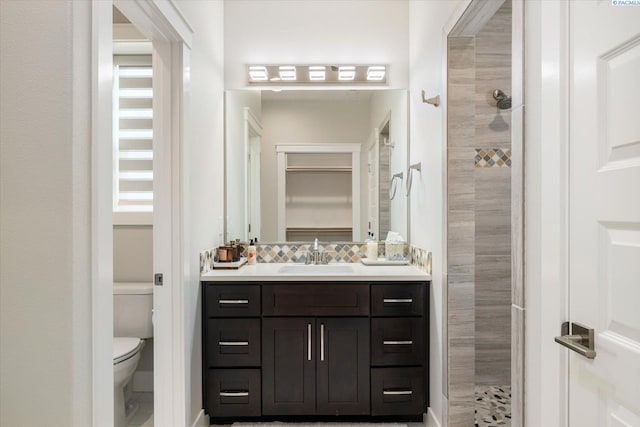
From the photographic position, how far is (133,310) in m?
2.46

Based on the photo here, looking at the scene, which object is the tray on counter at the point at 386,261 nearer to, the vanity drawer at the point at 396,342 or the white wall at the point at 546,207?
the vanity drawer at the point at 396,342

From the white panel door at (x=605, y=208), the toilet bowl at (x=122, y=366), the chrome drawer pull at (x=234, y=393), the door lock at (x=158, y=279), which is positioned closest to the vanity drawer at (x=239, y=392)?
the chrome drawer pull at (x=234, y=393)

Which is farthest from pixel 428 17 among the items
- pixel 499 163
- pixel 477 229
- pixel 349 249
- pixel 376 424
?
pixel 376 424

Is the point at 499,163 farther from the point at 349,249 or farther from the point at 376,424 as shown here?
the point at 376,424

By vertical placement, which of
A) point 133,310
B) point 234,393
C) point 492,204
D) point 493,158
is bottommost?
point 234,393

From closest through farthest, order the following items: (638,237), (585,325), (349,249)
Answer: (638,237) → (585,325) → (349,249)

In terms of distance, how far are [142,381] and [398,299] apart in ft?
6.20

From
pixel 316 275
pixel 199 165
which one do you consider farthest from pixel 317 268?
pixel 199 165

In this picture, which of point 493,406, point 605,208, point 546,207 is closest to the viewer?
point 605,208

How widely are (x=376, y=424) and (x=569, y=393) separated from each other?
152cm

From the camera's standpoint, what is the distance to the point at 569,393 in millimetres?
1108

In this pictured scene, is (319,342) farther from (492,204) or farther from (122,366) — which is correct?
(492,204)

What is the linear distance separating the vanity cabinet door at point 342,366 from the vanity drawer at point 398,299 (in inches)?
5.4

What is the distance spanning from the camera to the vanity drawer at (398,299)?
231 cm
